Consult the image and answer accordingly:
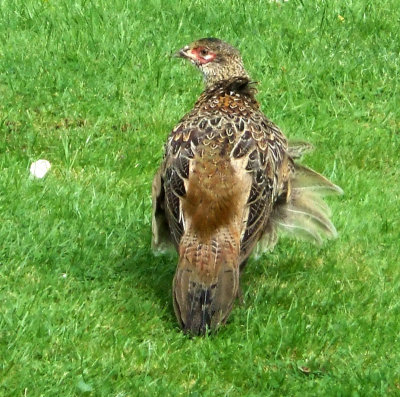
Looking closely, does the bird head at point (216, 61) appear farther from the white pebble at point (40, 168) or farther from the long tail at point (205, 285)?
the long tail at point (205, 285)

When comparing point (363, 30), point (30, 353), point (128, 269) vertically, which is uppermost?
point (30, 353)

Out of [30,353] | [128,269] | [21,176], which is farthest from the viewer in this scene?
[21,176]

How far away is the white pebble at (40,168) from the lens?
8.41 meters

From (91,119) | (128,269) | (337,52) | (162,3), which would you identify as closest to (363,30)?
(337,52)

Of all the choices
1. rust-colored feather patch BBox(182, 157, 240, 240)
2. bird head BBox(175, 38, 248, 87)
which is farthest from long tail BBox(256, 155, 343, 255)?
bird head BBox(175, 38, 248, 87)

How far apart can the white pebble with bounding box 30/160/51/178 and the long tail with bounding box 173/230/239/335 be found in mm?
2233

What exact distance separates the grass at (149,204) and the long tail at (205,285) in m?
0.13

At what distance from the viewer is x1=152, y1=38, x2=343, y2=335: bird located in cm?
648

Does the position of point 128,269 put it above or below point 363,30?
above

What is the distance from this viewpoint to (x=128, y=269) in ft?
24.1

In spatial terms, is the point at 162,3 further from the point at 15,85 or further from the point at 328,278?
the point at 328,278

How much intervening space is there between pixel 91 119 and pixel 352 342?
3.74m

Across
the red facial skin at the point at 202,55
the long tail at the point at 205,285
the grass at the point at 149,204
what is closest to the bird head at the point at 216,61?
the red facial skin at the point at 202,55

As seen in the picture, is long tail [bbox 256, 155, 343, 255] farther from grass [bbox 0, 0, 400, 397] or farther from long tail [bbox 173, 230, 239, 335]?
long tail [bbox 173, 230, 239, 335]
